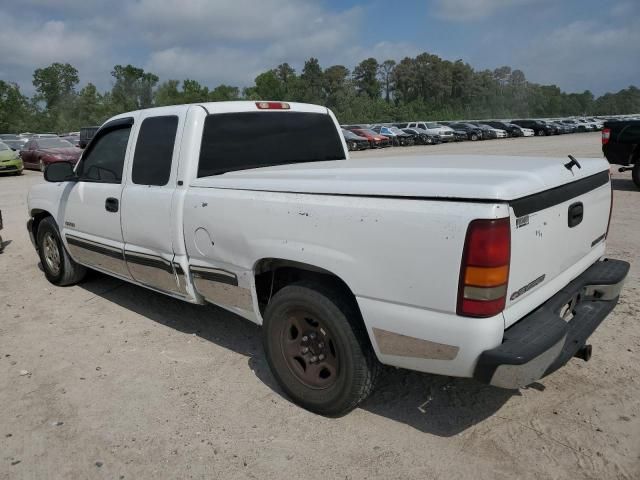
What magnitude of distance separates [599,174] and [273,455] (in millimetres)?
2591

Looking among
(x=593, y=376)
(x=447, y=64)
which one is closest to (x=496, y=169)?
(x=593, y=376)

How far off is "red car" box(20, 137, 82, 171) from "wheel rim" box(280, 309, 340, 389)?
18.8 metres

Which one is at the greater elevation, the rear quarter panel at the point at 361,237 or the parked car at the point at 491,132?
the rear quarter panel at the point at 361,237

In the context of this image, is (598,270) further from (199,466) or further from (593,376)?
(199,466)

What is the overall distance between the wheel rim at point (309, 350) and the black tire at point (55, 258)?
3304mm

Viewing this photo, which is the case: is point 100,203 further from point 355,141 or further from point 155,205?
point 355,141

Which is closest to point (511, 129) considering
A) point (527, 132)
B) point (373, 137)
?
point (527, 132)

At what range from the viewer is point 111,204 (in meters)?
4.36

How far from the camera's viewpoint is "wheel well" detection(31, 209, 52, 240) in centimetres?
570


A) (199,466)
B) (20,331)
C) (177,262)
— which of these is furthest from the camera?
(20,331)

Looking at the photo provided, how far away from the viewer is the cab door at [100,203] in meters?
4.38

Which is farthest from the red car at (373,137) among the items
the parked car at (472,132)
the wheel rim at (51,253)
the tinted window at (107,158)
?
the tinted window at (107,158)

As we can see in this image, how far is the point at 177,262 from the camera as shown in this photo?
3768 millimetres

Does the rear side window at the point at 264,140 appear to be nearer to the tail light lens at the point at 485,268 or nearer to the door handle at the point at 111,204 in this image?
the door handle at the point at 111,204
